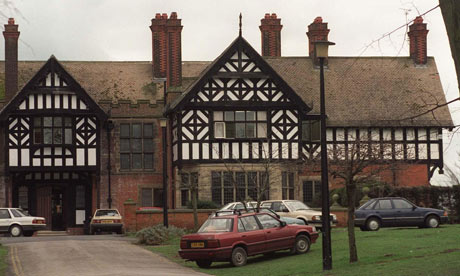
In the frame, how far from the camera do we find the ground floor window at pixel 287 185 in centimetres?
4506

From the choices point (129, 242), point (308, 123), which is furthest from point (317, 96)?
point (129, 242)

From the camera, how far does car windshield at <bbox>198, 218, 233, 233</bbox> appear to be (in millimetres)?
23961

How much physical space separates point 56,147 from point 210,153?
864 cm

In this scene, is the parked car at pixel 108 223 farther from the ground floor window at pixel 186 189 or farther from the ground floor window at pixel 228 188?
the ground floor window at pixel 228 188

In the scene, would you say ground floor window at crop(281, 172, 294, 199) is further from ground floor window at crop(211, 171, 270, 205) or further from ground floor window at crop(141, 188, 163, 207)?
ground floor window at crop(141, 188, 163, 207)

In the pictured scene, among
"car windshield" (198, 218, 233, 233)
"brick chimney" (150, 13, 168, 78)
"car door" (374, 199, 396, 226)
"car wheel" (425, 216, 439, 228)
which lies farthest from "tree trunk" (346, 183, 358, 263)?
"brick chimney" (150, 13, 168, 78)

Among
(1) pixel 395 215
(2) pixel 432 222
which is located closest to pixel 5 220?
(1) pixel 395 215

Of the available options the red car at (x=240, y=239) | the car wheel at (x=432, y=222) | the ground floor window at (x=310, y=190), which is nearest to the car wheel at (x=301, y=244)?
the red car at (x=240, y=239)

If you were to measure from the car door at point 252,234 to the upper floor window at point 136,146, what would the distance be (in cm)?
2486

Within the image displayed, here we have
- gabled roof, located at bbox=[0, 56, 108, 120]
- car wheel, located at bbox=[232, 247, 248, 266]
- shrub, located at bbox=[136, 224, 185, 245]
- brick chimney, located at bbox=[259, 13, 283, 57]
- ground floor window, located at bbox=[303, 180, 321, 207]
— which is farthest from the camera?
brick chimney, located at bbox=[259, 13, 283, 57]

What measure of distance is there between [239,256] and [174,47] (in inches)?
1088

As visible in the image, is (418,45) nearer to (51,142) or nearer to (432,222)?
(432,222)

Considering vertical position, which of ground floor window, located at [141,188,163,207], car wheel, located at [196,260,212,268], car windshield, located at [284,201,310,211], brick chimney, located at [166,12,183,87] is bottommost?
car wheel, located at [196,260,212,268]

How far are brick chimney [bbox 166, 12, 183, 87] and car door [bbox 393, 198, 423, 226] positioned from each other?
66.0ft
